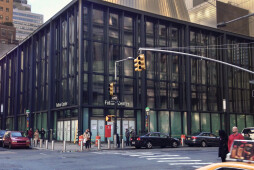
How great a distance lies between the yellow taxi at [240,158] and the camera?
5332mm

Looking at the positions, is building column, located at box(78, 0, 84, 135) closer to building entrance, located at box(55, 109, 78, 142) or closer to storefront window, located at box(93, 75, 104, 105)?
building entrance, located at box(55, 109, 78, 142)

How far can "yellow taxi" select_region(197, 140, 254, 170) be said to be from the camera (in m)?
5.33

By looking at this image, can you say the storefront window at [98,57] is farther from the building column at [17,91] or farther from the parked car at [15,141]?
the building column at [17,91]

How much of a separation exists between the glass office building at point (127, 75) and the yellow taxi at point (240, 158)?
29693 millimetres

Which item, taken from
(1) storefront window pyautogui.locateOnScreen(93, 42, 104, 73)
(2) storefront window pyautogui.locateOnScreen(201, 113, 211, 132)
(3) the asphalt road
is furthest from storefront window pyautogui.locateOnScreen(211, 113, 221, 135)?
(3) the asphalt road

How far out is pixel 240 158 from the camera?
619 cm

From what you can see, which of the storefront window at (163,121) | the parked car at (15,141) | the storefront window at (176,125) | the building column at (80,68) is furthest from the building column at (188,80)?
the parked car at (15,141)

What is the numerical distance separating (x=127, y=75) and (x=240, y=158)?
3344cm

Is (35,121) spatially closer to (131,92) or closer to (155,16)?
(131,92)

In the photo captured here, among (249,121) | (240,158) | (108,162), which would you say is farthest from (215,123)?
(240,158)

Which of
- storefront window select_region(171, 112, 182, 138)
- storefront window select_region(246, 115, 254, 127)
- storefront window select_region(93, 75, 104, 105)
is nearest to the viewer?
storefront window select_region(93, 75, 104, 105)

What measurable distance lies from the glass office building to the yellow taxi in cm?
2969

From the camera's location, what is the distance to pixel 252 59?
52.0 meters

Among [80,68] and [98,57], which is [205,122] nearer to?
[98,57]
